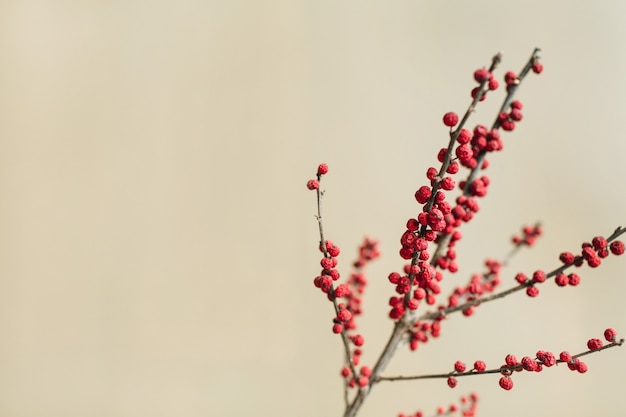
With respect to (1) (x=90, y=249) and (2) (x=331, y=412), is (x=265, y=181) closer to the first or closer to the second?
(1) (x=90, y=249)

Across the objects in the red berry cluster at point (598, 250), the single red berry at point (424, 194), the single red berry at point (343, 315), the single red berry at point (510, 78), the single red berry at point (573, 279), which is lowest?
the single red berry at point (343, 315)

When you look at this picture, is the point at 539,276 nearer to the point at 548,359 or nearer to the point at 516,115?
the point at 548,359

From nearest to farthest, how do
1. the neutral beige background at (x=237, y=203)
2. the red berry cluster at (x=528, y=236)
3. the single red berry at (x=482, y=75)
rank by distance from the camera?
the single red berry at (x=482, y=75), the red berry cluster at (x=528, y=236), the neutral beige background at (x=237, y=203)

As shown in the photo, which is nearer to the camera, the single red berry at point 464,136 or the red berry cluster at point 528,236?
the single red berry at point 464,136

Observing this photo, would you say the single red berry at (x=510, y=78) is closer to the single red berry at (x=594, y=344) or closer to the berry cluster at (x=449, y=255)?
the berry cluster at (x=449, y=255)

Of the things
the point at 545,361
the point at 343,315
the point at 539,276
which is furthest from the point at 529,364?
the point at 343,315

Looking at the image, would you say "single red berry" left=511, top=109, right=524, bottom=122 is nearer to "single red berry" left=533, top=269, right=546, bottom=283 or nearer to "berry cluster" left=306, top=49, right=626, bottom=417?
"berry cluster" left=306, top=49, right=626, bottom=417

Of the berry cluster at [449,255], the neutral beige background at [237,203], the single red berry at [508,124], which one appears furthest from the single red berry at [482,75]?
the neutral beige background at [237,203]

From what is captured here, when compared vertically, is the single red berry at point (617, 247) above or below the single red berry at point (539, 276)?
above

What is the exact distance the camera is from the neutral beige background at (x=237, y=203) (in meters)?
1.61

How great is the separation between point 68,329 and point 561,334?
6.19 feet

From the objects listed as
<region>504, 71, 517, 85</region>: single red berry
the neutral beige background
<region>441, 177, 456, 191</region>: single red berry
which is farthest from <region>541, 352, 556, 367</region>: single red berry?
the neutral beige background

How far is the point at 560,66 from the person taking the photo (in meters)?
1.82

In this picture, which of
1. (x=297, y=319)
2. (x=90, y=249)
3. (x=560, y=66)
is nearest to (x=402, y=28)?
(x=560, y=66)
